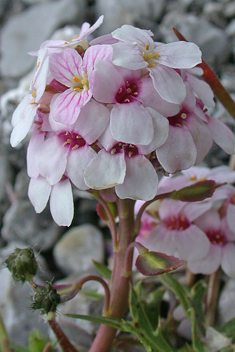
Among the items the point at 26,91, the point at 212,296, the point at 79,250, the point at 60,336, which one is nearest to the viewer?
the point at 60,336

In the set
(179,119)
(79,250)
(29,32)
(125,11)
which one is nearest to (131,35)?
(179,119)

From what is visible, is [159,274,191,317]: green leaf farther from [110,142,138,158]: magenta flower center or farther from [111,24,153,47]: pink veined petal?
[111,24,153,47]: pink veined petal

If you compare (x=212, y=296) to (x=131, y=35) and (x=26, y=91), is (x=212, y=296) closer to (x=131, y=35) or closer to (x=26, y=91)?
(x=131, y=35)

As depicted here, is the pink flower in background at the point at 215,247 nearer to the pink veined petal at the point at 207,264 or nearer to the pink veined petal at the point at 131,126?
the pink veined petal at the point at 207,264

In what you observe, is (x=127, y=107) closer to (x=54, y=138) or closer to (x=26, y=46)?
(x=54, y=138)

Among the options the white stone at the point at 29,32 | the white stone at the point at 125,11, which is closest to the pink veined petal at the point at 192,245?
the white stone at the point at 125,11

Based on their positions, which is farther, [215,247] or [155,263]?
[215,247]
